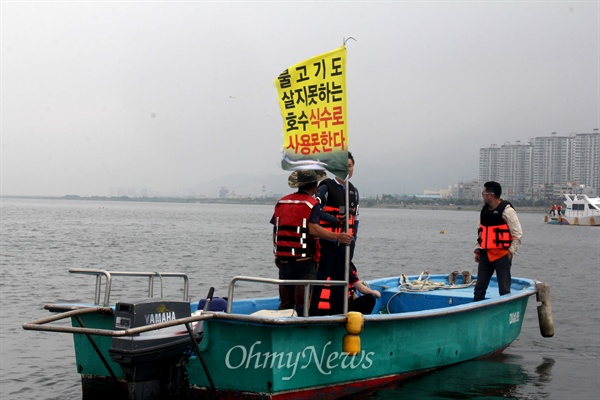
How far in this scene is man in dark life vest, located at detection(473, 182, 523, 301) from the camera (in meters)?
9.43

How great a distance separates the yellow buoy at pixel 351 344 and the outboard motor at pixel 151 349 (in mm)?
1466

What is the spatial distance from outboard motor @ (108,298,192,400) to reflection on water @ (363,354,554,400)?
2.24 metres

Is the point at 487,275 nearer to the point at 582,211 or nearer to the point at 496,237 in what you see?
the point at 496,237

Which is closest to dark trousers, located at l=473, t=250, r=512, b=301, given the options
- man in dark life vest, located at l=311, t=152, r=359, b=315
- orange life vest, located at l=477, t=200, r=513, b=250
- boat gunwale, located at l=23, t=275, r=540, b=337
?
orange life vest, located at l=477, t=200, r=513, b=250

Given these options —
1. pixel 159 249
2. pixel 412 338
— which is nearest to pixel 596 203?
pixel 159 249

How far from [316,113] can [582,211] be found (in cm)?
7597

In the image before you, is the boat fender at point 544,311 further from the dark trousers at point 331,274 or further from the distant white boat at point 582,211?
the distant white boat at point 582,211

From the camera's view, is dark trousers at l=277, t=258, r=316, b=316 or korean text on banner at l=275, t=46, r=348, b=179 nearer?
korean text on banner at l=275, t=46, r=348, b=179

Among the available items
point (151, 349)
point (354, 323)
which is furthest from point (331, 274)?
point (151, 349)

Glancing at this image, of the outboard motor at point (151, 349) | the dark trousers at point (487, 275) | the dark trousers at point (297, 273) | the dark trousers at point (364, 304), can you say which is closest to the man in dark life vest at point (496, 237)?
the dark trousers at point (487, 275)

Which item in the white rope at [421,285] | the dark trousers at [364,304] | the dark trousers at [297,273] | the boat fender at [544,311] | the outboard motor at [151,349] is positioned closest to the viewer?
the outboard motor at [151,349]

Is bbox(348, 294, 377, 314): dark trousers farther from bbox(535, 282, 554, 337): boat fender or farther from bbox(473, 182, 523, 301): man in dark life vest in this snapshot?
bbox(535, 282, 554, 337): boat fender

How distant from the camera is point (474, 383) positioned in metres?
8.77

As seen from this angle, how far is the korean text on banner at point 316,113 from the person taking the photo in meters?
6.90
